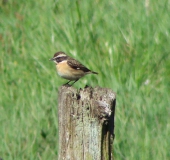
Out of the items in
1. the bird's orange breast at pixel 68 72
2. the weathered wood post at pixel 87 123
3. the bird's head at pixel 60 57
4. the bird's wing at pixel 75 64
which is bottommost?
the weathered wood post at pixel 87 123

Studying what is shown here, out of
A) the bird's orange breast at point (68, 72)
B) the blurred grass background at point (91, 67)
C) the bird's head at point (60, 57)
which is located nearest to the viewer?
the blurred grass background at point (91, 67)

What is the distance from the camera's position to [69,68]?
7090 mm

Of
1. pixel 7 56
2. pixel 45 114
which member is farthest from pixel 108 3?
pixel 45 114

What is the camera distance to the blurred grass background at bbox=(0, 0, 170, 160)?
582 centimetres

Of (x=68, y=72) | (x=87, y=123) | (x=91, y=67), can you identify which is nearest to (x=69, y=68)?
(x=68, y=72)

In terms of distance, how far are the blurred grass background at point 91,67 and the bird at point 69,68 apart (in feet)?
0.81

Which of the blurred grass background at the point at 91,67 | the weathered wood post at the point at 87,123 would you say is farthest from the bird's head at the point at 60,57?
the weathered wood post at the point at 87,123

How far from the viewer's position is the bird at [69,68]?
6996 mm

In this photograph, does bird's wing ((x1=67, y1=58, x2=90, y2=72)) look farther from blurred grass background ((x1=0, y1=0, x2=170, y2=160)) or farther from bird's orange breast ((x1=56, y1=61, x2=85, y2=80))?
blurred grass background ((x1=0, y1=0, x2=170, y2=160))

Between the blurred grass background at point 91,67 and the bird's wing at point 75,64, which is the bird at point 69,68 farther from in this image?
the blurred grass background at point 91,67

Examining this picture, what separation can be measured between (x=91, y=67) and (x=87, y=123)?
3.90 m

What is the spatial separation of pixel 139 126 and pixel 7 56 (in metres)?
3.63

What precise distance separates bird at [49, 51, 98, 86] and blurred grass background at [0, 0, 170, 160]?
247mm

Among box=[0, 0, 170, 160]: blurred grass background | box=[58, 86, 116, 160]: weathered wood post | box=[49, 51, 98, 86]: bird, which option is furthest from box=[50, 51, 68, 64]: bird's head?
box=[58, 86, 116, 160]: weathered wood post
